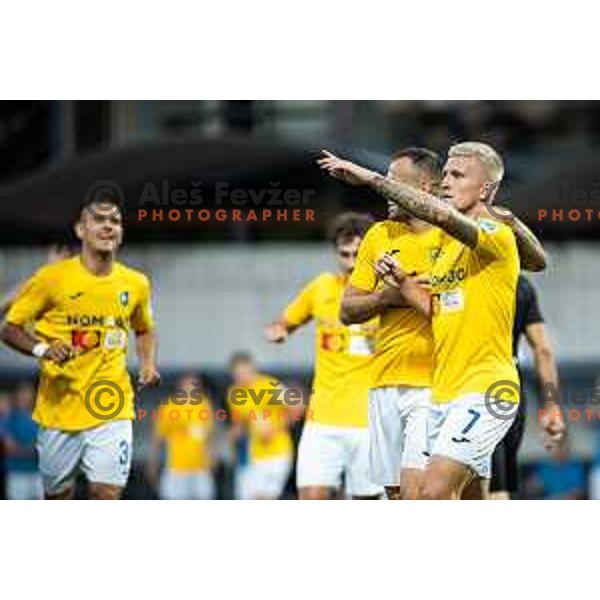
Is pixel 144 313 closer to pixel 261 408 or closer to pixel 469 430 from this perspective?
pixel 261 408

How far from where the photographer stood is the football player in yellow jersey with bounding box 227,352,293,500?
12.9 m

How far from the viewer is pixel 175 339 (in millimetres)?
12742

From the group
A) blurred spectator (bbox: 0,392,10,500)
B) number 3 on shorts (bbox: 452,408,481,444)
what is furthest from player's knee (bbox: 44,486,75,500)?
number 3 on shorts (bbox: 452,408,481,444)

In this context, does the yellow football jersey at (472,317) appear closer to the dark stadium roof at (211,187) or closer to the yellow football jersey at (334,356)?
the dark stadium roof at (211,187)

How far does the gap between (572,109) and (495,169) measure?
1.45 metres

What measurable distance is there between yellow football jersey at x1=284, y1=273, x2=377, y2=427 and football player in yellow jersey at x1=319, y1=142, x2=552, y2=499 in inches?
37.4

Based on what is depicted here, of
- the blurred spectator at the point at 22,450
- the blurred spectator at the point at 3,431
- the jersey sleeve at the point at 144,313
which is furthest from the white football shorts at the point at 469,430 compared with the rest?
the blurred spectator at the point at 3,431

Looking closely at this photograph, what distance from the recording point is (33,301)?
12.5 meters

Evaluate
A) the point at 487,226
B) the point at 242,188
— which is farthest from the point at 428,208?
the point at 242,188

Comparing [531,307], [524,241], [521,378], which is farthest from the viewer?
[531,307]

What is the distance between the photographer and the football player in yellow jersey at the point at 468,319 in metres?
11.2

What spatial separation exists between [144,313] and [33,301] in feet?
1.95
